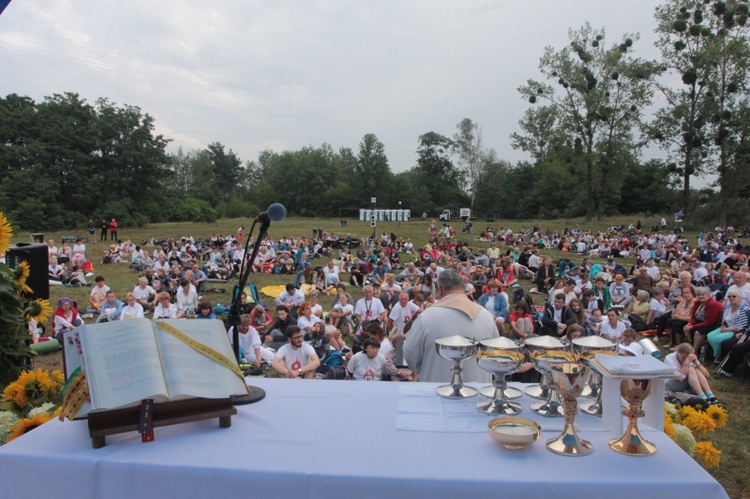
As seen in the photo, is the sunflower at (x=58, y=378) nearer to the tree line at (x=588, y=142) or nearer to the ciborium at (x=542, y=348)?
the ciborium at (x=542, y=348)

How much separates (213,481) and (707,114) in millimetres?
46564

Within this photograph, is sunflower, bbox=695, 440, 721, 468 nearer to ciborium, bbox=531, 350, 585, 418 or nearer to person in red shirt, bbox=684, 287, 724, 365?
ciborium, bbox=531, 350, 585, 418

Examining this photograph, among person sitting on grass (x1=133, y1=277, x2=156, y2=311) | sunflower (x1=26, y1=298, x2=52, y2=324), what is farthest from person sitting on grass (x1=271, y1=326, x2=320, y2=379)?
person sitting on grass (x1=133, y1=277, x2=156, y2=311)

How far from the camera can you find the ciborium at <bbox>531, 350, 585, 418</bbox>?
1.96 metres

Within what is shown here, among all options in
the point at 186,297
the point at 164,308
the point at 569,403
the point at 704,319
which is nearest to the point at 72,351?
the point at 569,403

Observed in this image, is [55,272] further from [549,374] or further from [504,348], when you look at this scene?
[549,374]

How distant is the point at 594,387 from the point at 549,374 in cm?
26

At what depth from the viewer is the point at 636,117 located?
42.2 m

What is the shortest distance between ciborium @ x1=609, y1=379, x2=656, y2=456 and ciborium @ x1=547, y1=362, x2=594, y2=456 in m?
0.11

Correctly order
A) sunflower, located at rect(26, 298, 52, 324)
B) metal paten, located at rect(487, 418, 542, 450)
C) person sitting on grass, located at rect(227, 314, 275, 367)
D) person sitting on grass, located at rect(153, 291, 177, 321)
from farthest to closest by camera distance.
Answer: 1. person sitting on grass, located at rect(153, 291, 177, 321)
2. person sitting on grass, located at rect(227, 314, 275, 367)
3. sunflower, located at rect(26, 298, 52, 324)
4. metal paten, located at rect(487, 418, 542, 450)

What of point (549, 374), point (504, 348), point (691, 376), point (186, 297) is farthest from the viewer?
point (186, 297)

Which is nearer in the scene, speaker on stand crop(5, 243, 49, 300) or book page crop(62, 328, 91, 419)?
book page crop(62, 328, 91, 419)

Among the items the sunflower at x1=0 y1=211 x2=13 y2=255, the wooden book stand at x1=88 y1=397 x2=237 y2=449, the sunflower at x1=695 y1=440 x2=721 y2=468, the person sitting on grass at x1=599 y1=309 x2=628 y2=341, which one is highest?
the sunflower at x1=0 y1=211 x2=13 y2=255

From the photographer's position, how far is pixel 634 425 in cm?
171
